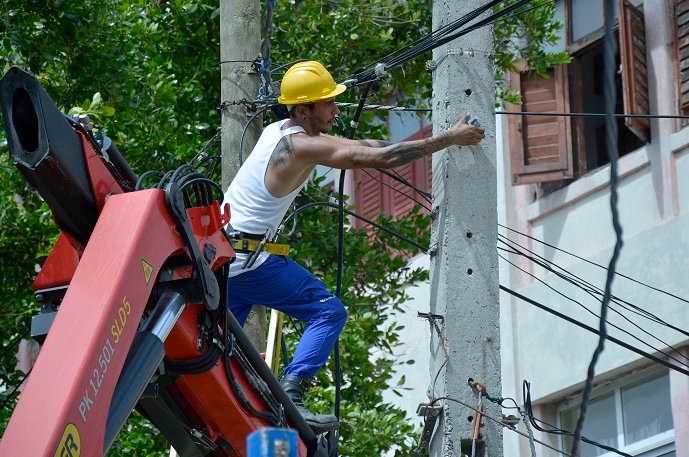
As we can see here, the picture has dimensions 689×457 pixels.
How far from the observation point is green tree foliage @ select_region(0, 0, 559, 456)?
13781 mm

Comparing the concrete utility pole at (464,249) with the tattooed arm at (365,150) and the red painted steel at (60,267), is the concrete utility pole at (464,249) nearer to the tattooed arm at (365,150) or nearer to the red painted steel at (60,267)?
the tattooed arm at (365,150)

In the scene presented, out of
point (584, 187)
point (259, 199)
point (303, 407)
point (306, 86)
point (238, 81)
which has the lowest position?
point (303, 407)

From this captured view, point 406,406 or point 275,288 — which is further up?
point 406,406

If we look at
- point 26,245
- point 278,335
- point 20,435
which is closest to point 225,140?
point 278,335

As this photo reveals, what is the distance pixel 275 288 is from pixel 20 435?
277cm

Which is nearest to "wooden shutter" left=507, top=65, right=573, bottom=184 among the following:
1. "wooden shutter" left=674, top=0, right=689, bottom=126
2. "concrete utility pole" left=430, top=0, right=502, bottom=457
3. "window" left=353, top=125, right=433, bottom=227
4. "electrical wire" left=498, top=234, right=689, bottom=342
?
"wooden shutter" left=674, top=0, right=689, bottom=126

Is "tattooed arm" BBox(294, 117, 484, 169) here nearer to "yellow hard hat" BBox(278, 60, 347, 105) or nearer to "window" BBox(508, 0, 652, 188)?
"yellow hard hat" BBox(278, 60, 347, 105)

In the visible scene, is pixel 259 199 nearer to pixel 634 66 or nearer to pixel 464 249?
pixel 464 249

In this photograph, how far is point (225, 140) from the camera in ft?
36.9

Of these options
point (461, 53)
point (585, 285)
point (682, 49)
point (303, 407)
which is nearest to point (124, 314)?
point (303, 407)

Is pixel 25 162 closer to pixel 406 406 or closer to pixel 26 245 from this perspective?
pixel 26 245

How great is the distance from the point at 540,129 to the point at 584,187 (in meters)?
0.82

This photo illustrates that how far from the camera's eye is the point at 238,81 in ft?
37.2

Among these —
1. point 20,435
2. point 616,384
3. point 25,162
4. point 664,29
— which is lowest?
point 20,435
